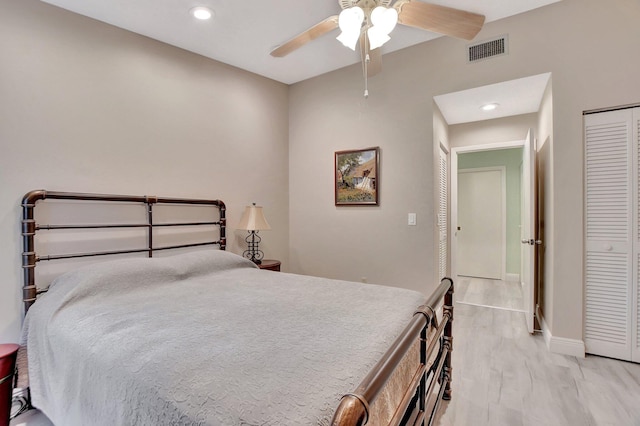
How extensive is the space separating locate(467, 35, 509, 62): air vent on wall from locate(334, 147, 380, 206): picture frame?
119 centimetres

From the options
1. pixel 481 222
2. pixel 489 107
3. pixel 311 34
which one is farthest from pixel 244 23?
pixel 481 222

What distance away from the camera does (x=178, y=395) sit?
0.93 m

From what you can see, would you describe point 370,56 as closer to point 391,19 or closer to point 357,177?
point 391,19

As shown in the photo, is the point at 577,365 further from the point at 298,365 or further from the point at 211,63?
the point at 211,63

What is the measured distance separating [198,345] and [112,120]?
7.14 feet

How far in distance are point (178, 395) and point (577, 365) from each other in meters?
2.85

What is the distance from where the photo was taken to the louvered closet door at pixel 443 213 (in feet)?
11.4

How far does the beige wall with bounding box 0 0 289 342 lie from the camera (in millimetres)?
2041

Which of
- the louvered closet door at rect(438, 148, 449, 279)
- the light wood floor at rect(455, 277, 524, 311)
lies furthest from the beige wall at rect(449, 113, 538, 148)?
the light wood floor at rect(455, 277, 524, 311)

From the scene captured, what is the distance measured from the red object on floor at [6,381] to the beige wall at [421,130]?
2659 millimetres

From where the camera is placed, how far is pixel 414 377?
130cm

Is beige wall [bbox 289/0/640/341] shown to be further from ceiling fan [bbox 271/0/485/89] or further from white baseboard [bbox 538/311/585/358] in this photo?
ceiling fan [bbox 271/0/485/89]

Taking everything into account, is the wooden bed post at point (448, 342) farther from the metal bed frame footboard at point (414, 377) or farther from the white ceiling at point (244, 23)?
the white ceiling at point (244, 23)

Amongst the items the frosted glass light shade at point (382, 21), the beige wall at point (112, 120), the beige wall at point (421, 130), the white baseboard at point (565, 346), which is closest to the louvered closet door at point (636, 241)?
the beige wall at point (421, 130)
